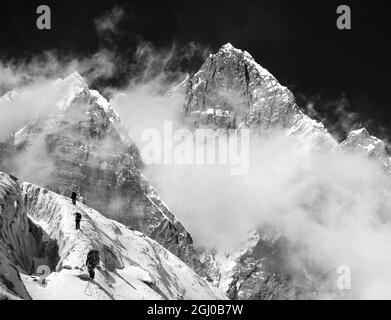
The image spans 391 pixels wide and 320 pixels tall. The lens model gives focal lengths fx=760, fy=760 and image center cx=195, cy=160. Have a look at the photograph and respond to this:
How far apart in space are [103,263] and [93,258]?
1228 centimetres

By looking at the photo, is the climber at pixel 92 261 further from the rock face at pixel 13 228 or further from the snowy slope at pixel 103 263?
the rock face at pixel 13 228

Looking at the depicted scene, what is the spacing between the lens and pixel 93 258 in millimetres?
100375

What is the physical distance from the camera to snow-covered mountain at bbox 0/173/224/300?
8794cm

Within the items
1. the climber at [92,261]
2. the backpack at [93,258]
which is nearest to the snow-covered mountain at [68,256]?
the climber at [92,261]

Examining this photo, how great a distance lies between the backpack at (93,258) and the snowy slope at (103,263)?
56.7 inches

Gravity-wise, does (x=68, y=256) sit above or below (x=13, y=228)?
below

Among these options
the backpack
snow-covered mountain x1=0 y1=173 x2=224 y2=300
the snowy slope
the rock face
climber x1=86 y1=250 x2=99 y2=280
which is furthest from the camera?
the backpack

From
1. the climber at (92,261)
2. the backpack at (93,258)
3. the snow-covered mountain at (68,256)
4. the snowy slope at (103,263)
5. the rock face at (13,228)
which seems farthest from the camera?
the backpack at (93,258)

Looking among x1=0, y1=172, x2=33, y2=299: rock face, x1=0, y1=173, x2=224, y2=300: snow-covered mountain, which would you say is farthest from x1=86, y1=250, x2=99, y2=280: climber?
x1=0, y1=172, x2=33, y2=299: rock face

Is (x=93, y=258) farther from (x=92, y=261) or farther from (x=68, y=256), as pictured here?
(x=68, y=256)

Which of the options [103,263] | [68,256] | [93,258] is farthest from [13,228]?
[103,263]

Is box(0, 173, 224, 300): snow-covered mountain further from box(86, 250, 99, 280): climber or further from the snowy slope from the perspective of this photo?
box(86, 250, 99, 280): climber

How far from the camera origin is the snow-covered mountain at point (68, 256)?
87.9m

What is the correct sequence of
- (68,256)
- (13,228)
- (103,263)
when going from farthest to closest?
1. (103,263)
2. (68,256)
3. (13,228)
